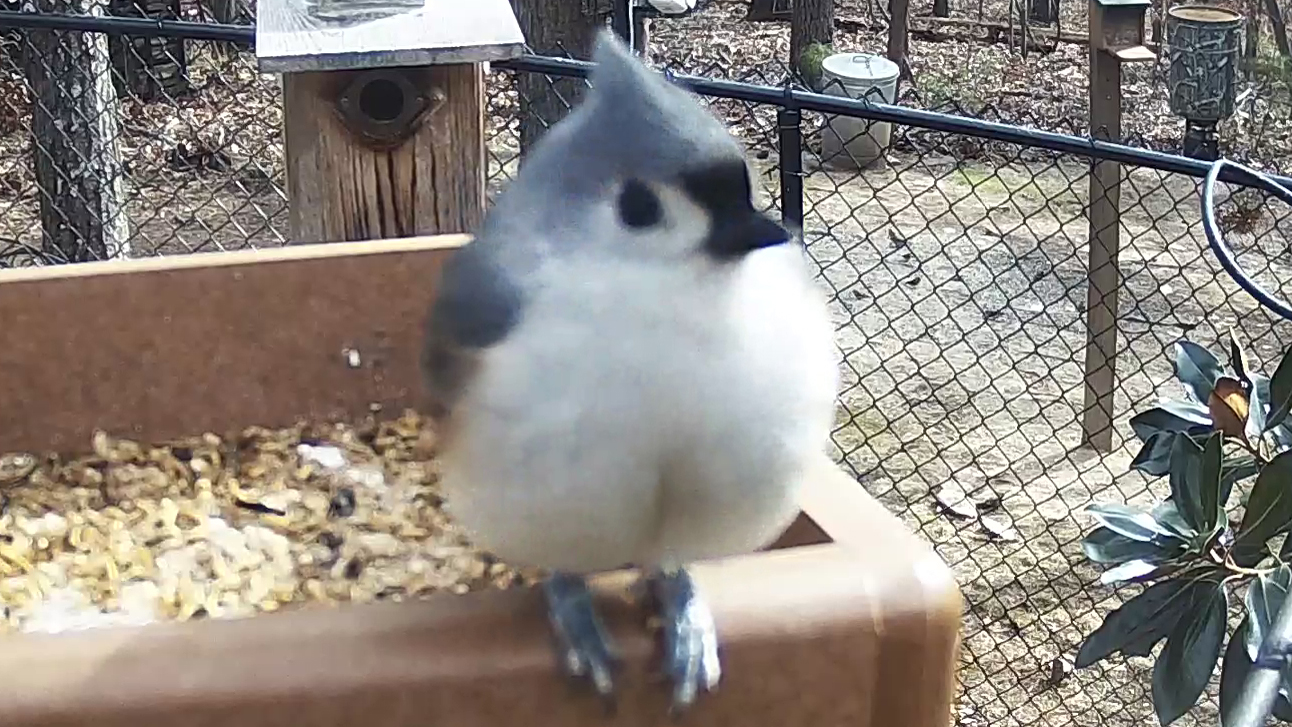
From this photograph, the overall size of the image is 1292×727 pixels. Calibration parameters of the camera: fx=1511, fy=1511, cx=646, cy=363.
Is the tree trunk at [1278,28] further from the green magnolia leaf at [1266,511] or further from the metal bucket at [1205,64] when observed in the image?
the green magnolia leaf at [1266,511]

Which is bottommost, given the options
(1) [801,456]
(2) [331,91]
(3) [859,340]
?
(3) [859,340]

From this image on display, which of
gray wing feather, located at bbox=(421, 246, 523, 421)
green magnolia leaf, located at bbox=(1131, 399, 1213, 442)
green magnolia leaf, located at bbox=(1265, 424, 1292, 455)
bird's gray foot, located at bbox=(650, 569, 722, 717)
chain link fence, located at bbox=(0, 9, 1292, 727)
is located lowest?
chain link fence, located at bbox=(0, 9, 1292, 727)

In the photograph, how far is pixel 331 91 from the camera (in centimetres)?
199

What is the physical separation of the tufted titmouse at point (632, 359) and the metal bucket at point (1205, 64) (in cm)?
527

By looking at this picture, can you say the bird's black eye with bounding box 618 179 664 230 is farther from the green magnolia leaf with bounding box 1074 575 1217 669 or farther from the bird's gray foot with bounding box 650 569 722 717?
the green magnolia leaf with bounding box 1074 575 1217 669

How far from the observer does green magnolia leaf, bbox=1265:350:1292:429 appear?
1946 mm

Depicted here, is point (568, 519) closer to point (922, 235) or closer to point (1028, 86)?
point (922, 235)

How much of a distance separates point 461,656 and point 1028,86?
7263 millimetres

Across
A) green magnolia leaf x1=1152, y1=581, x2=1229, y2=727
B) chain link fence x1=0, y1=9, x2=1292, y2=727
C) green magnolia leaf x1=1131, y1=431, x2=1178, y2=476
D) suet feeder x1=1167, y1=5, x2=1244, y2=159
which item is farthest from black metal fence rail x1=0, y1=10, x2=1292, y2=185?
suet feeder x1=1167, y1=5, x2=1244, y2=159

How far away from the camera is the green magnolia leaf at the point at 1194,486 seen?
1930 millimetres

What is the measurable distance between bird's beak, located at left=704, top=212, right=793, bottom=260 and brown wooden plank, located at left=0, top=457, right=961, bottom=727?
0.25 meters

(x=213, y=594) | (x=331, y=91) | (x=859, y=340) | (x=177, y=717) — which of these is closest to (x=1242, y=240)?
(x=859, y=340)

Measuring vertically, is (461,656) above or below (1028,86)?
above

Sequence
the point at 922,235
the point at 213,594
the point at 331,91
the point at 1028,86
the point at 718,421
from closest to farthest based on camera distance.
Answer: the point at 718,421 < the point at 213,594 < the point at 331,91 < the point at 922,235 < the point at 1028,86
